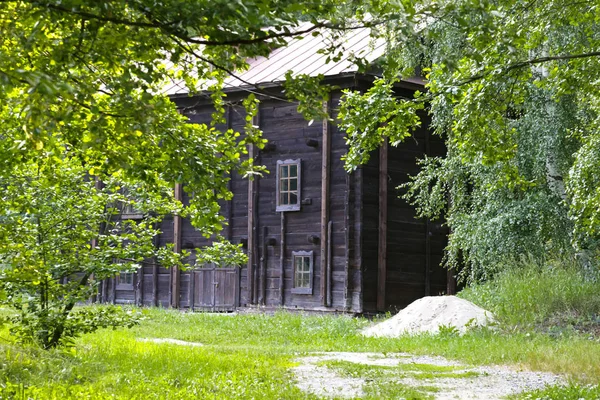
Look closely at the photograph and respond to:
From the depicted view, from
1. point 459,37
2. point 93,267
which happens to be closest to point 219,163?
point 93,267

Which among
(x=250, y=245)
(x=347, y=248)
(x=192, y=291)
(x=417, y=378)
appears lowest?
(x=417, y=378)

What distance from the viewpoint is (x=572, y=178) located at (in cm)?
1470

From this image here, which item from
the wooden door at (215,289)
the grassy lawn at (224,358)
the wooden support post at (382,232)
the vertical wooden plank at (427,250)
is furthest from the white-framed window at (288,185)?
the grassy lawn at (224,358)

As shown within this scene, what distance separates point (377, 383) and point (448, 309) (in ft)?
26.1

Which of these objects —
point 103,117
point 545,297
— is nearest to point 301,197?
point 545,297

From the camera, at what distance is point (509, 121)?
17.6 m

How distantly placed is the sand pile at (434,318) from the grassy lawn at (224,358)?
0.65m

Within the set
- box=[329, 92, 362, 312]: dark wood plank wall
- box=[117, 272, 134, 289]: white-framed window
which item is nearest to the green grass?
box=[329, 92, 362, 312]: dark wood plank wall

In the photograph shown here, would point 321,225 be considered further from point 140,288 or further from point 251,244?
point 140,288

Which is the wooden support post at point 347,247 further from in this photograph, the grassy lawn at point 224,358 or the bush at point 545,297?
the bush at point 545,297

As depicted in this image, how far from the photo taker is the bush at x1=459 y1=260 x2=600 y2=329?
17.1 metres

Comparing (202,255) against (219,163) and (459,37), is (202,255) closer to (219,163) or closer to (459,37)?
(219,163)

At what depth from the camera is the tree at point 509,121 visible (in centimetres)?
1137

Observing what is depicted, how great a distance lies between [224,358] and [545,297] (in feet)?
26.4
